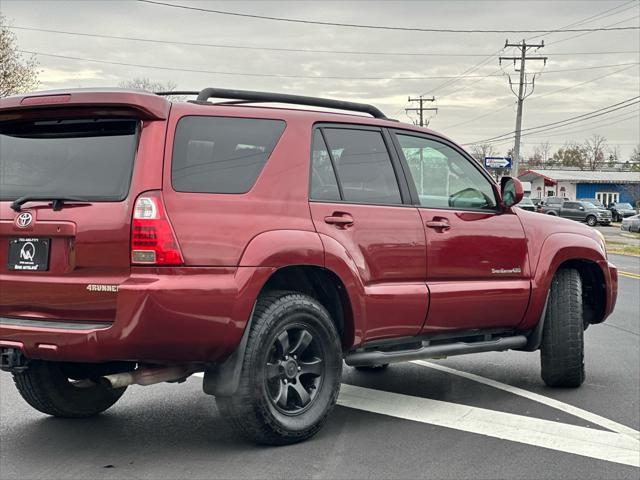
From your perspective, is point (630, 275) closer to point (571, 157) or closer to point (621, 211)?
point (621, 211)

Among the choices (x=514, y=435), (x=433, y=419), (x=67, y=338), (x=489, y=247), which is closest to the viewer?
(x=67, y=338)

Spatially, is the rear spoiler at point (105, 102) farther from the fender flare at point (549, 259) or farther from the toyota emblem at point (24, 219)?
the fender flare at point (549, 259)

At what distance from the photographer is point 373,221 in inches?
217

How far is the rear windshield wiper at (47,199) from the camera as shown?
15.2ft

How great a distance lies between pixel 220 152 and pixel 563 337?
129 inches

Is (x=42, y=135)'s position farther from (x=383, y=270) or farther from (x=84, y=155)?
(x=383, y=270)

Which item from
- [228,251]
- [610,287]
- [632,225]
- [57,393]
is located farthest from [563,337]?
[632,225]

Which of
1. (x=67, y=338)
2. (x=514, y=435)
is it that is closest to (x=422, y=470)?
(x=514, y=435)

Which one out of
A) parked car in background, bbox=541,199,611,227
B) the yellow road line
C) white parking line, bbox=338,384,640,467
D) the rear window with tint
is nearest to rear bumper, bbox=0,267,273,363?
the rear window with tint

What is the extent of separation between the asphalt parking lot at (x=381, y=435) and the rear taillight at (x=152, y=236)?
3.66 ft

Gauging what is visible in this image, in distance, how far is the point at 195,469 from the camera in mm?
4594

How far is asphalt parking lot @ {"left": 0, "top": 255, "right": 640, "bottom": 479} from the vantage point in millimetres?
4631

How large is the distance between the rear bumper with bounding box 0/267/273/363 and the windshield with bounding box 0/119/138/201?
0.55 metres

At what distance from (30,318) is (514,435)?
2.95 metres
